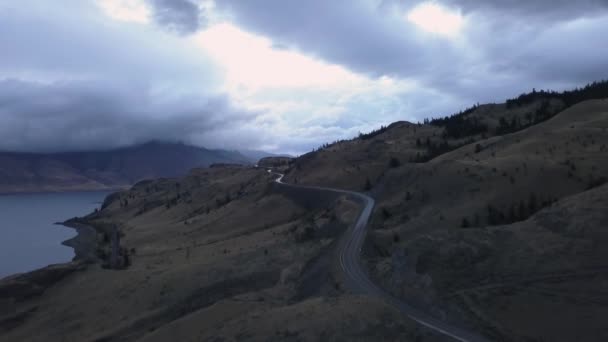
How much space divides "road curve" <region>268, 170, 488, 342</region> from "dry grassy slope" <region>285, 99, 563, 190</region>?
33.3m

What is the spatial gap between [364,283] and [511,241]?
9.34 meters

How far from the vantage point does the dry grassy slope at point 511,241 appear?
18656mm

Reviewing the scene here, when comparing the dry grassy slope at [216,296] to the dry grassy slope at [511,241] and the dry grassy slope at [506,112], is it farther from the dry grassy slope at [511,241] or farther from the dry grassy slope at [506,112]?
the dry grassy slope at [506,112]

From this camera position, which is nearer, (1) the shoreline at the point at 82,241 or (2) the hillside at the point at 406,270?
(2) the hillside at the point at 406,270

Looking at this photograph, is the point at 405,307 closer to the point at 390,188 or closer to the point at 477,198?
the point at 477,198

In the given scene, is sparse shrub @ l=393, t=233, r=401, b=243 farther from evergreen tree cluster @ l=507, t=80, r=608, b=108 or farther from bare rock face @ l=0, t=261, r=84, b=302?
evergreen tree cluster @ l=507, t=80, r=608, b=108

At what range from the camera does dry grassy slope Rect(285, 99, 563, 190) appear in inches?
3199

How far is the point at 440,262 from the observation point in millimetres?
23969

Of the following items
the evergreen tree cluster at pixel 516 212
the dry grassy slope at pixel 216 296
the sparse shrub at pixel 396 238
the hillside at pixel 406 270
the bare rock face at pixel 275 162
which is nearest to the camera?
the hillside at pixel 406 270

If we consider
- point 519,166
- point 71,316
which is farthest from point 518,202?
point 71,316

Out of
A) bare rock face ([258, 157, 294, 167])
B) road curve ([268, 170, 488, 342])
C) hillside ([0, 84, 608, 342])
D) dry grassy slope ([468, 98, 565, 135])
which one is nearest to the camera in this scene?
road curve ([268, 170, 488, 342])

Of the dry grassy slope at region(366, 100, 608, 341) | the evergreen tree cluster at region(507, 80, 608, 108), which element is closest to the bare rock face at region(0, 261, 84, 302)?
the dry grassy slope at region(366, 100, 608, 341)

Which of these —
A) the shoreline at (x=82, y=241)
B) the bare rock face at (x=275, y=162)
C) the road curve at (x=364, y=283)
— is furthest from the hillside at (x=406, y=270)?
the bare rock face at (x=275, y=162)

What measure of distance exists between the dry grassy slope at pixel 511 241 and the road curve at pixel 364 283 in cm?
83
